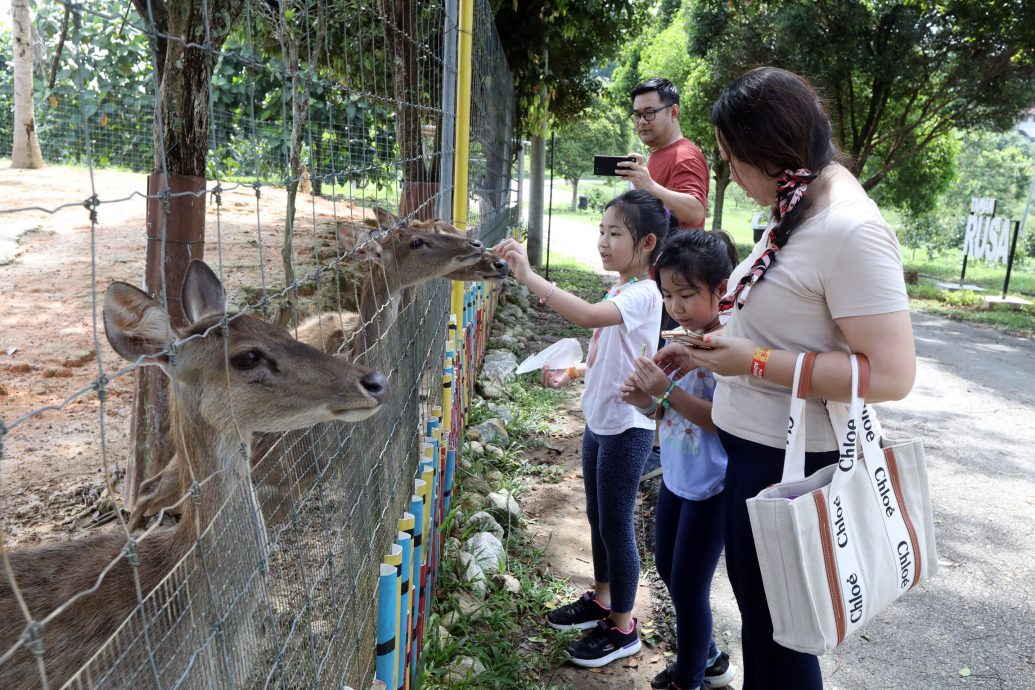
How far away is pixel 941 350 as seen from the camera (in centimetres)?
1069

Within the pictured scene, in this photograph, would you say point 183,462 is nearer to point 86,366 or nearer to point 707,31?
point 86,366

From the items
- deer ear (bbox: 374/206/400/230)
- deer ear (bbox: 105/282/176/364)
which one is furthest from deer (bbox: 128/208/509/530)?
deer ear (bbox: 105/282/176/364)

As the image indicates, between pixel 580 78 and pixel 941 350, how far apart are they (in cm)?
716

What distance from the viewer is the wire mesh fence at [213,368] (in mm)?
1906

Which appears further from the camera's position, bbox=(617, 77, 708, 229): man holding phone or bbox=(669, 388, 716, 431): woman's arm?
bbox=(617, 77, 708, 229): man holding phone

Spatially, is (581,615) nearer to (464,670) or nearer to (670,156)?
(464,670)

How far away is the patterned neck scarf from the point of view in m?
2.13

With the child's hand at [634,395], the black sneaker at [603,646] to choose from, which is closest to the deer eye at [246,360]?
the child's hand at [634,395]

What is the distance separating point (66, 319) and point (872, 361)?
565 centimetres

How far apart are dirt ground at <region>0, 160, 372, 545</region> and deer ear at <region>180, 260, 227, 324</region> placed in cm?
47

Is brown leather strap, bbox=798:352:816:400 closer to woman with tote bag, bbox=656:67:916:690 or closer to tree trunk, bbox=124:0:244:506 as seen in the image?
woman with tote bag, bbox=656:67:916:690

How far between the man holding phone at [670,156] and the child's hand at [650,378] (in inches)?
53.5

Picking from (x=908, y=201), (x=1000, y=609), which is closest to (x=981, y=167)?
(x=908, y=201)

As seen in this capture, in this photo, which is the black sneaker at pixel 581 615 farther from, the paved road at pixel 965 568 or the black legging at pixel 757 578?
the black legging at pixel 757 578
